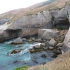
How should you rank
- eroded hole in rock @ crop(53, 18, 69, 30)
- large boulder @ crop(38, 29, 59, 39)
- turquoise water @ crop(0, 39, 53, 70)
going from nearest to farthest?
turquoise water @ crop(0, 39, 53, 70)
large boulder @ crop(38, 29, 59, 39)
eroded hole in rock @ crop(53, 18, 69, 30)

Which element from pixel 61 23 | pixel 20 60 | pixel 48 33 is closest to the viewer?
pixel 20 60

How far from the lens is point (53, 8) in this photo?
47.6 meters

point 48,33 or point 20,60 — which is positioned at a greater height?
point 20,60

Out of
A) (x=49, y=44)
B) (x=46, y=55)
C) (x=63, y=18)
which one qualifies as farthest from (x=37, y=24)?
(x=46, y=55)

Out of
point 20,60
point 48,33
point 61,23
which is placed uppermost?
point 20,60

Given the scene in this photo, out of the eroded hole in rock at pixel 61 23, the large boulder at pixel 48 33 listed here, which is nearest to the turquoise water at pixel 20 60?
the large boulder at pixel 48 33

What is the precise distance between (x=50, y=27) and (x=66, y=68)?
34.3 metres

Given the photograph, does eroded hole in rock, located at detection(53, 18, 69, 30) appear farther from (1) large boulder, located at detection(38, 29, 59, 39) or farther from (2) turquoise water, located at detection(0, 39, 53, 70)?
(2) turquoise water, located at detection(0, 39, 53, 70)

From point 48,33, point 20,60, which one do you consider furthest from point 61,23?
point 20,60

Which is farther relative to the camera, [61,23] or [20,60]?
[61,23]

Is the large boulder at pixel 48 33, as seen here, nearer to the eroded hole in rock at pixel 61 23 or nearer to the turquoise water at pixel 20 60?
the eroded hole in rock at pixel 61 23

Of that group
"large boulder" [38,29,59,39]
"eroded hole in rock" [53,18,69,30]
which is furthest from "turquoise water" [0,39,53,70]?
"eroded hole in rock" [53,18,69,30]

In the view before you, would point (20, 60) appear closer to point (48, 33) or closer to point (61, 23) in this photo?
point (48, 33)

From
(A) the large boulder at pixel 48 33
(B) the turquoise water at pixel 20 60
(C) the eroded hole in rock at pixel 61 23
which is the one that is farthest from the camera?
(C) the eroded hole in rock at pixel 61 23
